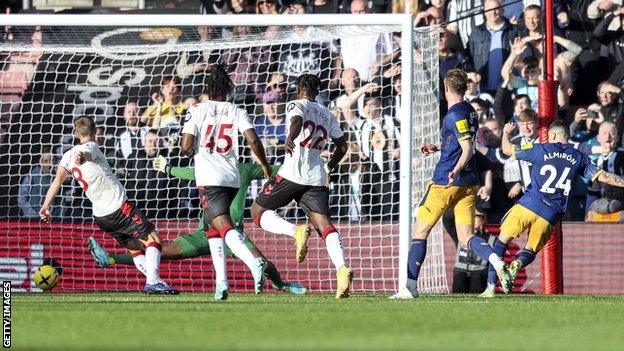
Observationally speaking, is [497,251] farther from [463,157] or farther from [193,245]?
[193,245]

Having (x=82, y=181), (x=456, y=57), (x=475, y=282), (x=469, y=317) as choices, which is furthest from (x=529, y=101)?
(x=469, y=317)

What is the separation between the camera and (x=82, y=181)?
531 inches

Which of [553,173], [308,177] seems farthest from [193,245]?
[553,173]

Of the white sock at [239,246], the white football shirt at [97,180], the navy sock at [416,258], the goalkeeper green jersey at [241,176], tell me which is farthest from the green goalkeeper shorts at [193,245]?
the navy sock at [416,258]

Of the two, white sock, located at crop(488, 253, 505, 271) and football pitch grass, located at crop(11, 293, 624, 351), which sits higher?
white sock, located at crop(488, 253, 505, 271)

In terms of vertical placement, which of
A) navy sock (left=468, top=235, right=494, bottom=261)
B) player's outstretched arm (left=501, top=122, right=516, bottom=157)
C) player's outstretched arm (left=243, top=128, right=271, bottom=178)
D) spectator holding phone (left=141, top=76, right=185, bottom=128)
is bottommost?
navy sock (left=468, top=235, right=494, bottom=261)

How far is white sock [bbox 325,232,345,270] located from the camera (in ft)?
39.8

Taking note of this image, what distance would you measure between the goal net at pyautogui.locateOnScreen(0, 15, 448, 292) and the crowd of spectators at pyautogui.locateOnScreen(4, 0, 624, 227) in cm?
3

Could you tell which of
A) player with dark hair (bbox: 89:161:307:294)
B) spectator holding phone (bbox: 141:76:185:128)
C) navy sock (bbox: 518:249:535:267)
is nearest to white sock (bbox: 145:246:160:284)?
player with dark hair (bbox: 89:161:307:294)

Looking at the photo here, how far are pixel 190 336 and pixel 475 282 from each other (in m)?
7.56

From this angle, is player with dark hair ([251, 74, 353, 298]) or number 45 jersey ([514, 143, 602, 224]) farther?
number 45 jersey ([514, 143, 602, 224])

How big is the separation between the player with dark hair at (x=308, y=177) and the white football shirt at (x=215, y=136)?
54 centimetres

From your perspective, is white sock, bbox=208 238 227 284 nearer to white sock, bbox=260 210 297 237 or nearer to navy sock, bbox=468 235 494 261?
white sock, bbox=260 210 297 237

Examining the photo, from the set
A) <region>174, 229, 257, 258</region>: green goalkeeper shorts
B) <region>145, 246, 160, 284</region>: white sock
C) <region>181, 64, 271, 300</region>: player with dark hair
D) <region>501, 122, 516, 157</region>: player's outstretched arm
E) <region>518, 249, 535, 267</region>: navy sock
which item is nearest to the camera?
<region>181, 64, 271, 300</region>: player with dark hair
